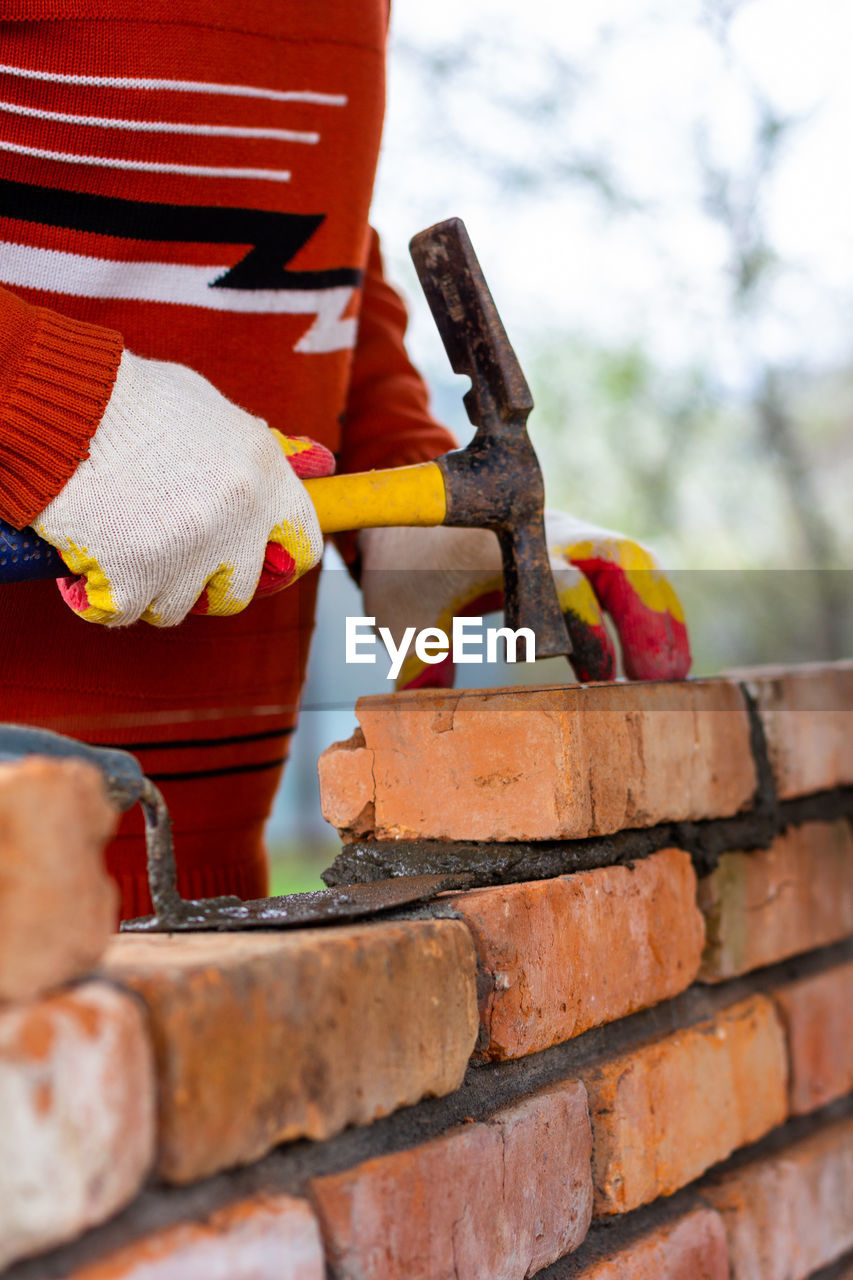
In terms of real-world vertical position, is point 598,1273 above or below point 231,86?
below

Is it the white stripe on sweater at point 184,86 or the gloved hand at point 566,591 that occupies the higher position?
the white stripe on sweater at point 184,86

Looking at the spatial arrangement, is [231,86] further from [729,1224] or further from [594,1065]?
[729,1224]

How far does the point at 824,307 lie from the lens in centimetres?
540

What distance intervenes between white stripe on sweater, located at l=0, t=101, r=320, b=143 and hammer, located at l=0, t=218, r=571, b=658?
0.16 meters

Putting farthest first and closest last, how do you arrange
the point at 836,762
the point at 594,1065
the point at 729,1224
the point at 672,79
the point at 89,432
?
the point at 672,79, the point at 836,762, the point at 729,1224, the point at 594,1065, the point at 89,432

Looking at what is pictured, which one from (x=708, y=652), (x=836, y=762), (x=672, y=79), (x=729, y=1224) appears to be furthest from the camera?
(x=708, y=652)

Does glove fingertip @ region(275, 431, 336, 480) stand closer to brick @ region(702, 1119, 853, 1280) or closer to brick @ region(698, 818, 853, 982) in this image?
brick @ region(698, 818, 853, 982)

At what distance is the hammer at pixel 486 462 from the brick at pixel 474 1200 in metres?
0.41

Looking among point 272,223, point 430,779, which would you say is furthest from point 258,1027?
point 272,223

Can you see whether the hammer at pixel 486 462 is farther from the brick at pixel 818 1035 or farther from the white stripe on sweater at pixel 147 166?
the brick at pixel 818 1035

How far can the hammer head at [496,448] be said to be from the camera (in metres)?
1.02

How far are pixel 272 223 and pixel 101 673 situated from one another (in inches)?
17.4

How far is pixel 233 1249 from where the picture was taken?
52 cm

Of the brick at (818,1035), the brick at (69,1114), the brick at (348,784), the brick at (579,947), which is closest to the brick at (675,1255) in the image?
the brick at (579,947)
